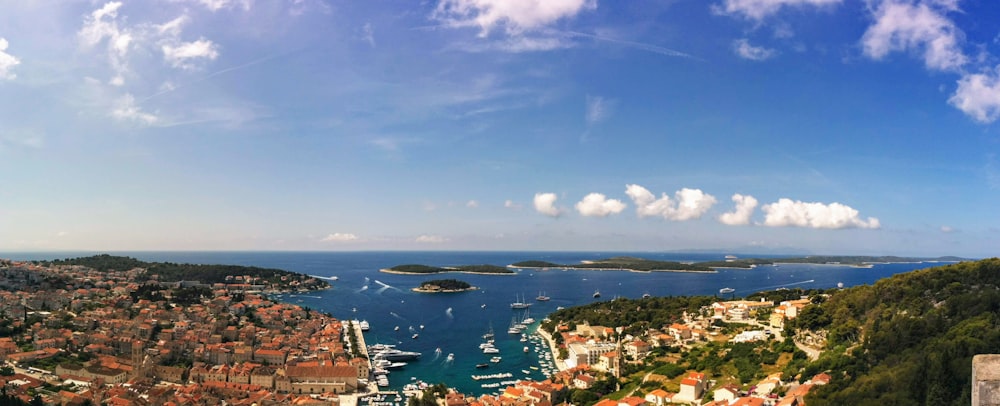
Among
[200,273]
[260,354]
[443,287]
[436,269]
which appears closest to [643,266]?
[436,269]

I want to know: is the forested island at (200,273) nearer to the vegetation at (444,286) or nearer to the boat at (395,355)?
the vegetation at (444,286)

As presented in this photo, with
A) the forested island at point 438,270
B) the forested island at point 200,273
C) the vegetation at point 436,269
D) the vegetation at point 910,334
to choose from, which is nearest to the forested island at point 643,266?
the vegetation at point 436,269

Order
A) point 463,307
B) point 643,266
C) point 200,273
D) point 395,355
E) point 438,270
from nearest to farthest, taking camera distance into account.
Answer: point 395,355
point 463,307
point 200,273
point 438,270
point 643,266

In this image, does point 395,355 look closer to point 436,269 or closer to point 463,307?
point 463,307

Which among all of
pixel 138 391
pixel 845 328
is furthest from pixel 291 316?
pixel 845 328

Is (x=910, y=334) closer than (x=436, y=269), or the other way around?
(x=910, y=334)

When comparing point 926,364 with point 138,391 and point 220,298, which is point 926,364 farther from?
point 220,298

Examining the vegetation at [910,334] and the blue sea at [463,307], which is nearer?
the vegetation at [910,334]

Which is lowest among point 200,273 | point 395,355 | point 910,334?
point 395,355
